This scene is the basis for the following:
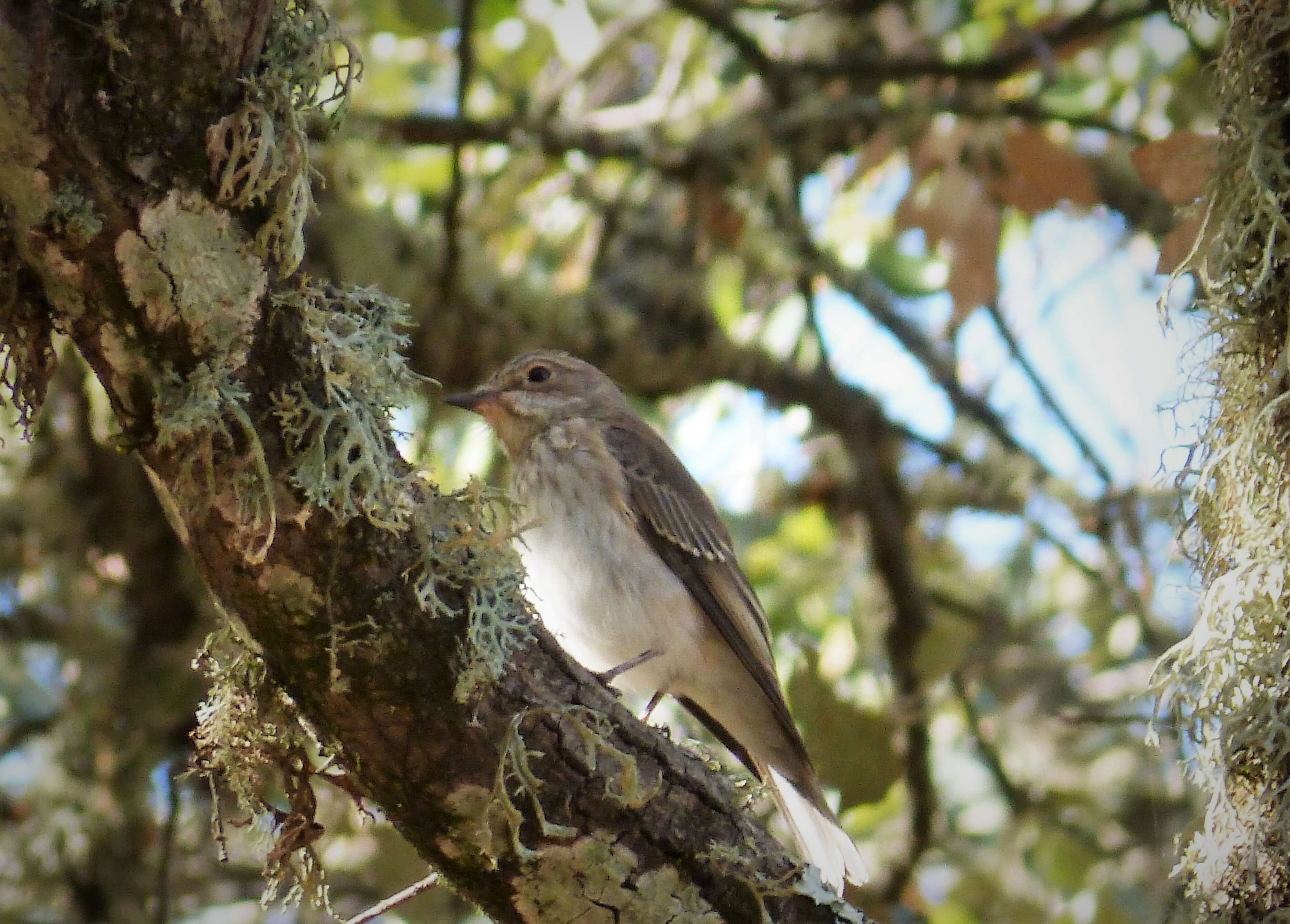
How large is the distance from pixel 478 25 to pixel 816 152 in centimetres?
158

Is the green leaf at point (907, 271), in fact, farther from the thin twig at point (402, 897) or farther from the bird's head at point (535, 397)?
the thin twig at point (402, 897)

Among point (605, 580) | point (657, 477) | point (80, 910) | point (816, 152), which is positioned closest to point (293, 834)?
→ point (605, 580)

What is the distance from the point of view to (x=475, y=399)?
4.45 m

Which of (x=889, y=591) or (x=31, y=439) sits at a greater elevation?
(x=889, y=591)

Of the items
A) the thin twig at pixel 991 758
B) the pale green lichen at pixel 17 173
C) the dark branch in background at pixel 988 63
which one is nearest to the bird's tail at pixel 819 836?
the thin twig at pixel 991 758

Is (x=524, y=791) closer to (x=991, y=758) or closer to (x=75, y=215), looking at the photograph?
(x=75, y=215)

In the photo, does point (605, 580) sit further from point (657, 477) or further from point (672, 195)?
point (672, 195)

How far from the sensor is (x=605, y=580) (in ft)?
13.1

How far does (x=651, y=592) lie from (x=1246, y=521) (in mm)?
2118

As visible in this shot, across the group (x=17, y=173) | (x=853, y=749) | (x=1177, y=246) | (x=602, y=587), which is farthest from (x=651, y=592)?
(x=17, y=173)

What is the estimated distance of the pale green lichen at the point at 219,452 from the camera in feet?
6.20

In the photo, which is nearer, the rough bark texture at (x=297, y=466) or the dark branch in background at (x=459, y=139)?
the rough bark texture at (x=297, y=466)

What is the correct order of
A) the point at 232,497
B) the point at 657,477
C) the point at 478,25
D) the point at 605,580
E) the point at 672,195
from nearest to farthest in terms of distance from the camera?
the point at 232,497 < the point at 605,580 < the point at 657,477 < the point at 478,25 < the point at 672,195

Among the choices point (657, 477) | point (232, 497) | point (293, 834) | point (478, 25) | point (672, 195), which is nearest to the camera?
point (232, 497)
